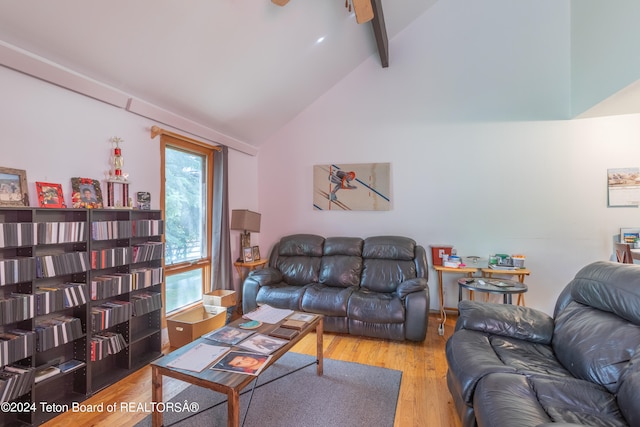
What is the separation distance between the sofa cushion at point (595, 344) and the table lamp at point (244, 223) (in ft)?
10.7

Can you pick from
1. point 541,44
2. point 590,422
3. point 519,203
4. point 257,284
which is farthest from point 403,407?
point 541,44

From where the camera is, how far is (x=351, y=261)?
12.1ft

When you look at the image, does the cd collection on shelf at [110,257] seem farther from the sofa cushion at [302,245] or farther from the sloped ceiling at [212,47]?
the sofa cushion at [302,245]

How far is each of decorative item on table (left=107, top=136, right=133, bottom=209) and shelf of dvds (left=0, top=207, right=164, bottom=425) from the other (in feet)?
0.29

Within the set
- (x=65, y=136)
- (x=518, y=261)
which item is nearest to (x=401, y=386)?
(x=518, y=261)

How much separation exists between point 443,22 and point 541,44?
117 cm

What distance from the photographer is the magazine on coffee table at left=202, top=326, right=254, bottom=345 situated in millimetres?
1886

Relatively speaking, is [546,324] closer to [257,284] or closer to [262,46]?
[257,284]

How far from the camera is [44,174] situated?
206cm

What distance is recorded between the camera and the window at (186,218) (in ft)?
10.5

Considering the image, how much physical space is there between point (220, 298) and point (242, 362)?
1.79 m

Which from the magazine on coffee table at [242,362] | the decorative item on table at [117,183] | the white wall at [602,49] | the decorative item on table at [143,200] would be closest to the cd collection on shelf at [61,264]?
the decorative item on table at [117,183]

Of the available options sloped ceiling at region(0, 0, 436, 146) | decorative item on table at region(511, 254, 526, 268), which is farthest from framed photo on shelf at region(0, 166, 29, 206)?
decorative item on table at region(511, 254, 526, 268)

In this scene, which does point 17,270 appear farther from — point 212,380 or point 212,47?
Answer: point 212,47
